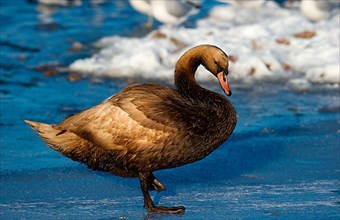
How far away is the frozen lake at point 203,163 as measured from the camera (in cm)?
588

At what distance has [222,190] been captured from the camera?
6.29m

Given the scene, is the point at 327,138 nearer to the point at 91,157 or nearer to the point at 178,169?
the point at 178,169

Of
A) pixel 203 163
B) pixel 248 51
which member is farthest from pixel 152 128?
pixel 248 51

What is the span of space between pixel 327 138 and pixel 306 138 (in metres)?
0.17

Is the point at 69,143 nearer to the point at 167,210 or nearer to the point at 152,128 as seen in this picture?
the point at 152,128

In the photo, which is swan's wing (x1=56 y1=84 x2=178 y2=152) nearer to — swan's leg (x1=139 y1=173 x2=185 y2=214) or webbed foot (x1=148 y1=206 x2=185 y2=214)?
swan's leg (x1=139 y1=173 x2=185 y2=214)

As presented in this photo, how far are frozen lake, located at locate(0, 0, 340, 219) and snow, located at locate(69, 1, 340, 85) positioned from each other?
0.26 meters

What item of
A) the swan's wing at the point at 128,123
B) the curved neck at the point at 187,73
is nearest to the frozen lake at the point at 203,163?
the swan's wing at the point at 128,123

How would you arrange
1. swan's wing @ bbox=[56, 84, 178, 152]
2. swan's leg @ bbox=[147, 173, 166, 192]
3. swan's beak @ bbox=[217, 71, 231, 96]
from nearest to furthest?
1. swan's wing @ bbox=[56, 84, 178, 152]
2. swan's beak @ bbox=[217, 71, 231, 96]
3. swan's leg @ bbox=[147, 173, 166, 192]

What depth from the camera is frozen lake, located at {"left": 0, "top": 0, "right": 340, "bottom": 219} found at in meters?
5.88

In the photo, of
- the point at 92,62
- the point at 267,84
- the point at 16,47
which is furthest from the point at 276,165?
the point at 16,47

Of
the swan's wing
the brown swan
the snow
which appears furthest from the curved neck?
the snow

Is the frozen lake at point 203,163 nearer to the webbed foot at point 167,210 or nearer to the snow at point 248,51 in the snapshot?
the webbed foot at point 167,210

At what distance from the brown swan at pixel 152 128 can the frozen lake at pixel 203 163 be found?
0.31 meters
